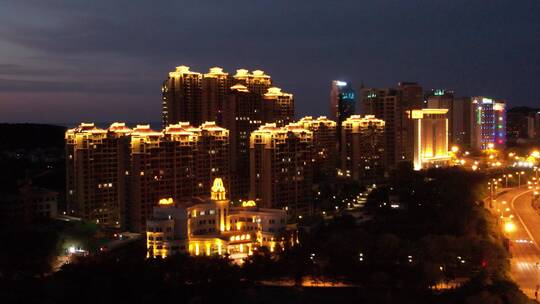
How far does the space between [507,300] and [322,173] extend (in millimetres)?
10569

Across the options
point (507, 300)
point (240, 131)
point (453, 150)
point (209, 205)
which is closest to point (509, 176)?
point (453, 150)

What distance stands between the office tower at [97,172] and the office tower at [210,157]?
1306 mm

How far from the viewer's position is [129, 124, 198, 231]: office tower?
1230cm

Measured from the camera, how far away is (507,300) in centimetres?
738

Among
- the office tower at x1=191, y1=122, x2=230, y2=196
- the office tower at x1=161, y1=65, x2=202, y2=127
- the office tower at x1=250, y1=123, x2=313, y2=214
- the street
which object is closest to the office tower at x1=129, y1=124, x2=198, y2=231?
the office tower at x1=191, y1=122, x2=230, y2=196

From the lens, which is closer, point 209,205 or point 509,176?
point 209,205

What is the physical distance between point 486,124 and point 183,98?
48.1ft

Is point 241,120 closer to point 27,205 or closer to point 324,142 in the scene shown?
point 324,142

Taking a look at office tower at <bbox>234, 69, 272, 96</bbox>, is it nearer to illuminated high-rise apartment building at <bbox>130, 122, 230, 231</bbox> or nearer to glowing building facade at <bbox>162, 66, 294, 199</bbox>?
glowing building facade at <bbox>162, 66, 294, 199</bbox>

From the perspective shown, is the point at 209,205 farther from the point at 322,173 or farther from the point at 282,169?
the point at 322,173

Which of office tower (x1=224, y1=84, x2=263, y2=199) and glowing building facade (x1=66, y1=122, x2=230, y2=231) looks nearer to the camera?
glowing building facade (x1=66, y1=122, x2=230, y2=231)

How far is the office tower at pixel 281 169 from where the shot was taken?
42.9 feet

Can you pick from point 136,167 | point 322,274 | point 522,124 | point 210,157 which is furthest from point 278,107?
point 522,124

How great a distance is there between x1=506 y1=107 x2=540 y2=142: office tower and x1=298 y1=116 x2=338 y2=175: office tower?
16.3m
